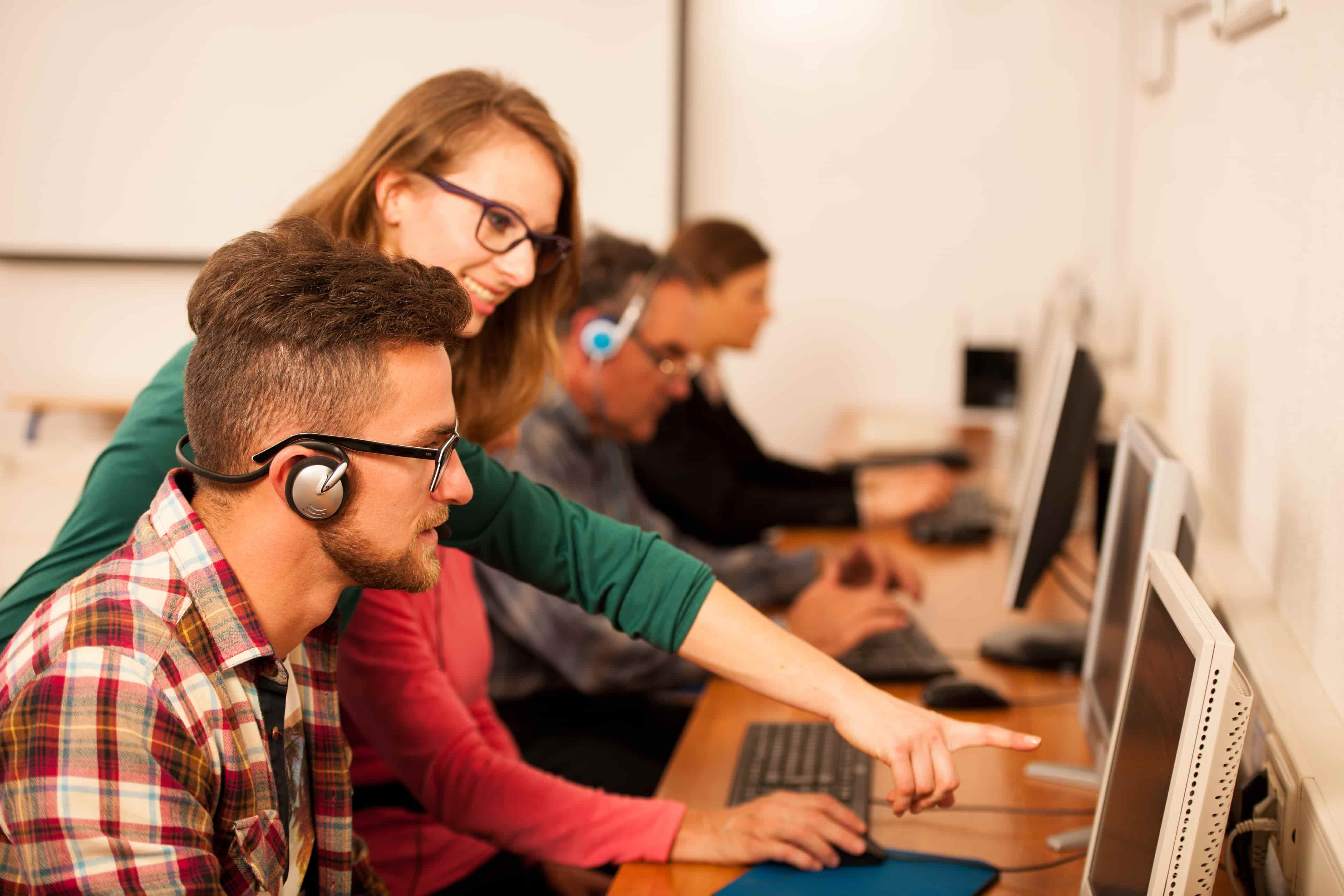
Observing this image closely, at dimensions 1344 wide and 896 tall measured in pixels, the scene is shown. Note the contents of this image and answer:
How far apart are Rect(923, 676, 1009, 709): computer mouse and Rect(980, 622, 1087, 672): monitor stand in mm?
185

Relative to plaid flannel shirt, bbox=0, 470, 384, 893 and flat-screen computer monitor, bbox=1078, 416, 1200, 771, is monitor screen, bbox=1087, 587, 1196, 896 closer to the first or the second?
flat-screen computer monitor, bbox=1078, 416, 1200, 771

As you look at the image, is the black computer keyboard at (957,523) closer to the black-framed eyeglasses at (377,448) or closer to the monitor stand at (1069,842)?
the monitor stand at (1069,842)

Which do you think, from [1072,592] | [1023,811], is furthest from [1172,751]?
[1072,592]

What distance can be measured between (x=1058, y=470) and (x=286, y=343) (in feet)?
3.39

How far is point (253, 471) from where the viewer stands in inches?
30.8

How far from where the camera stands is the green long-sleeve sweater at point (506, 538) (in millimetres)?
975

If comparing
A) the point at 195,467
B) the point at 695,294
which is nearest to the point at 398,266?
the point at 195,467

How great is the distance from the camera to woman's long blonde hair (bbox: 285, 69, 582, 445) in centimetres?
121

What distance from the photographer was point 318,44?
12.9 feet

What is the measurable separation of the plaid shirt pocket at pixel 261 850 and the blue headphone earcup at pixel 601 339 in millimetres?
1240

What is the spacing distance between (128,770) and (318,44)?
3722 mm

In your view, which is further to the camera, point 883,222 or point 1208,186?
point 883,222

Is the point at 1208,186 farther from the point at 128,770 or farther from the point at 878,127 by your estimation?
the point at 878,127

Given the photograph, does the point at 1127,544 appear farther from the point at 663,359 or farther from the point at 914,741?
the point at 663,359
